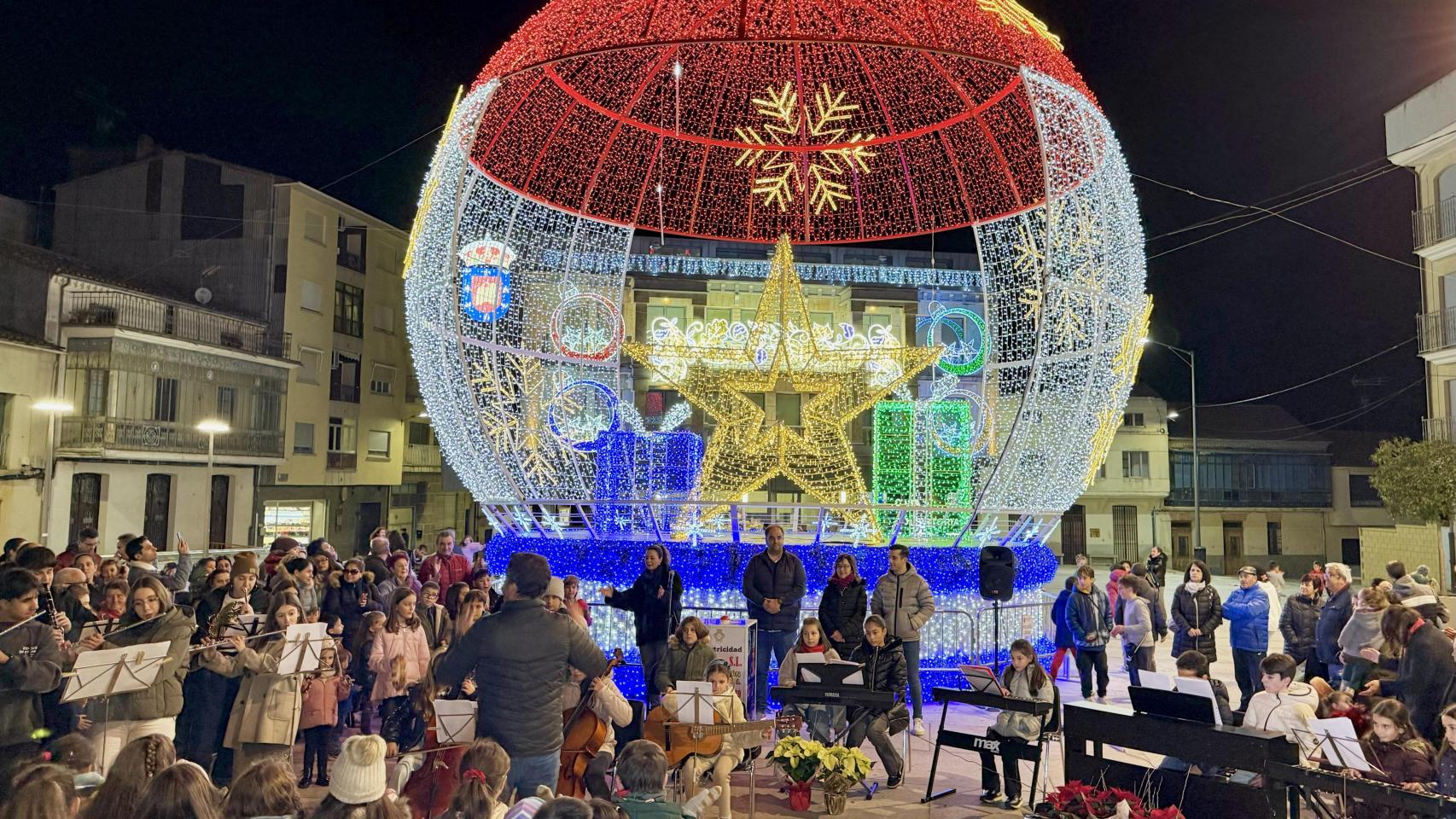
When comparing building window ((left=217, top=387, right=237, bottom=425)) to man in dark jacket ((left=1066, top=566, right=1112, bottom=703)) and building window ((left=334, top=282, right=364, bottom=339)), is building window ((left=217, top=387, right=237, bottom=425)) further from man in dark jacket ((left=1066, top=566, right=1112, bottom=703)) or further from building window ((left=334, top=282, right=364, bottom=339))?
man in dark jacket ((left=1066, top=566, right=1112, bottom=703))

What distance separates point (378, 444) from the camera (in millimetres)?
32312

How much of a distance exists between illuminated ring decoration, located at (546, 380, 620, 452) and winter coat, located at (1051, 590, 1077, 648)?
494 centimetres

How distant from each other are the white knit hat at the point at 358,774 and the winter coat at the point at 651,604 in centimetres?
521

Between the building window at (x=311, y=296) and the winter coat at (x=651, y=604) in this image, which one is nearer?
the winter coat at (x=651, y=604)

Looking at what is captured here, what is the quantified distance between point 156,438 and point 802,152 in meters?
17.0

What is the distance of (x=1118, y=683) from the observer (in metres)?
11.1

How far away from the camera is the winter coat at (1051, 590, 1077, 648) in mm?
10430

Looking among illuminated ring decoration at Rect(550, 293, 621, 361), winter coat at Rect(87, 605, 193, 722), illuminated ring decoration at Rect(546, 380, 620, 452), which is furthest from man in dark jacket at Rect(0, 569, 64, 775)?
illuminated ring decoration at Rect(550, 293, 621, 361)

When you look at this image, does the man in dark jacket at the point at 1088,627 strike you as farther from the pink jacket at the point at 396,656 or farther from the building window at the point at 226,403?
the building window at the point at 226,403

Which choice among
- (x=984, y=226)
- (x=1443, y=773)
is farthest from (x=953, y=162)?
(x=1443, y=773)

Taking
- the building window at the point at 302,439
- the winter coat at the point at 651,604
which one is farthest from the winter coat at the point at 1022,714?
the building window at the point at 302,439

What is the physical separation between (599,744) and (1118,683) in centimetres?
715

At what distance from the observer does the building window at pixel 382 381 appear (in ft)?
105

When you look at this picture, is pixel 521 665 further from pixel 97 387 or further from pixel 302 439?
pixel 302 439
